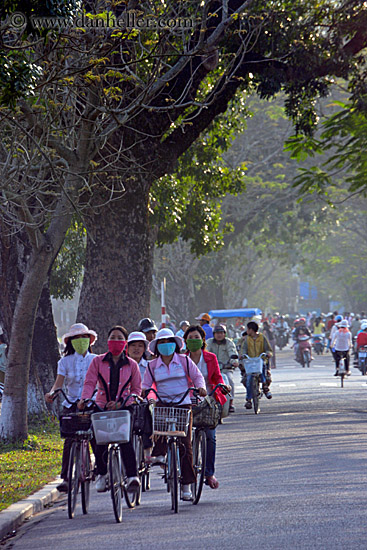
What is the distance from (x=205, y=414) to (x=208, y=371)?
74 cm

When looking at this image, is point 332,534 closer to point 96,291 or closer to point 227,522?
point 227,522

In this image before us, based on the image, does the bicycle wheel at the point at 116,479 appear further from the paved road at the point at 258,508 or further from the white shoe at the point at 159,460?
the white shoe at the point at 159,460

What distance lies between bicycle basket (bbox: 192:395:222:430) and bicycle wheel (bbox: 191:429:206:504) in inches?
4.7

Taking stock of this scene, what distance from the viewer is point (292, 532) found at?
26.5 ft

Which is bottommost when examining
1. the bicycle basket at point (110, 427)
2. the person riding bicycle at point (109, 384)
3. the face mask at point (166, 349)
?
the bicycle basket at point (110, 427)

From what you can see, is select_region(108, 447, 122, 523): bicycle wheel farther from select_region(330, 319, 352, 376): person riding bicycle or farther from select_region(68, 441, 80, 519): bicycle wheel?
select_region(330, 319, 352, 376): person riding bicycle

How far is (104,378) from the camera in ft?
32.4

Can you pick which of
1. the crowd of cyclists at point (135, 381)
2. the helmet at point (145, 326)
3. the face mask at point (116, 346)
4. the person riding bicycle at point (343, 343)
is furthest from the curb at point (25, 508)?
the person riding bicycle at point (343, 343)

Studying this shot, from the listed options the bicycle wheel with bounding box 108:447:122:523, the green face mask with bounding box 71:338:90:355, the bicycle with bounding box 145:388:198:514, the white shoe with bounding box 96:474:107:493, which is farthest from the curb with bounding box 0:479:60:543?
the green face mask with bounding box 71:338:90:355

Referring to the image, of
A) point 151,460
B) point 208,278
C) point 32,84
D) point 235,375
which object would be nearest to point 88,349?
point 151,460

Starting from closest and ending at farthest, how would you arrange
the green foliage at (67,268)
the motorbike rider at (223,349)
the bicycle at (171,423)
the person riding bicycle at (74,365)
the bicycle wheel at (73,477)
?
the bicycle wheel at (73,477) < the bicycle at (171,423) < the person riding bicycle at (74,365) < the motorbike rider at (223,349) < the green foliage at (67,268)

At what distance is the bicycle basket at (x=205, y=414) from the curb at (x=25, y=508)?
168 centimetres

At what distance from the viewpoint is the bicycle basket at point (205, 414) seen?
10.2m

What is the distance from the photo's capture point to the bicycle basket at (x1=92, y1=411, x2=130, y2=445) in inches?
368
